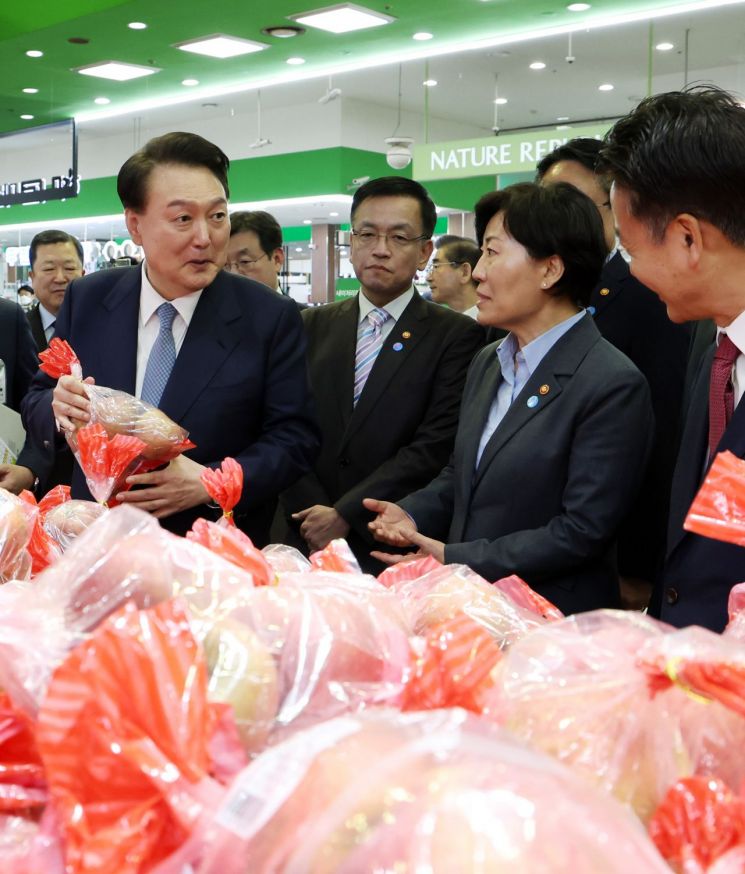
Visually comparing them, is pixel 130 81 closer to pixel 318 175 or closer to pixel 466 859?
pixel 318 175

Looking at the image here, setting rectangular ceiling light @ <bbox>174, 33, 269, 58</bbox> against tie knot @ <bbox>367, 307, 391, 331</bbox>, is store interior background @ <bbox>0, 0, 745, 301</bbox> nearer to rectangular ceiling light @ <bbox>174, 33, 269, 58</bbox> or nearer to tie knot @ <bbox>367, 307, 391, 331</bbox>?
rectangular ceiling light @ <bbox>174, 33, 269, 58</bbox>

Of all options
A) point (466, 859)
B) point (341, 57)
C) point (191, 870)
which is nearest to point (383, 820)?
point (466, 859)

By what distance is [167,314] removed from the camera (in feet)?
7.67

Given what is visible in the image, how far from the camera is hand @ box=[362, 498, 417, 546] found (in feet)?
6.96

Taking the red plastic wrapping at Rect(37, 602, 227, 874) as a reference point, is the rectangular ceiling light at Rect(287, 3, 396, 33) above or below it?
above

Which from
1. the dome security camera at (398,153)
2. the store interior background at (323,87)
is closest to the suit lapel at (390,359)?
the store interior background at (323,87)

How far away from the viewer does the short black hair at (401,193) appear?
311cm

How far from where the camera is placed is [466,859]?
0.54m

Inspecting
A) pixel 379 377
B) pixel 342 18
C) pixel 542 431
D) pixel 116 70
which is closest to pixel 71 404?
pixel 542 431

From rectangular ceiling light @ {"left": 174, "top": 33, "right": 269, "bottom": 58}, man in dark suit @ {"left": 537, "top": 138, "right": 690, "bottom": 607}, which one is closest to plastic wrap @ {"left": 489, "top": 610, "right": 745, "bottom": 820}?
man in dark suit @ {"left": 537, "top": 138, "right": 690, "bottom": 607}

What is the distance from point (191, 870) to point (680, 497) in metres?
1.24

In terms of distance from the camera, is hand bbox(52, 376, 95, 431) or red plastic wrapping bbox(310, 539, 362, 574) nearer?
red plastic wrapping bbox(310, 539, 362, 574)

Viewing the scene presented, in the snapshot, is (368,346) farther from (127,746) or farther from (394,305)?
(127,746)

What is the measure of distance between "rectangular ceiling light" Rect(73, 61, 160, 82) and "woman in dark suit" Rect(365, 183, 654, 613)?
33.4 feet
